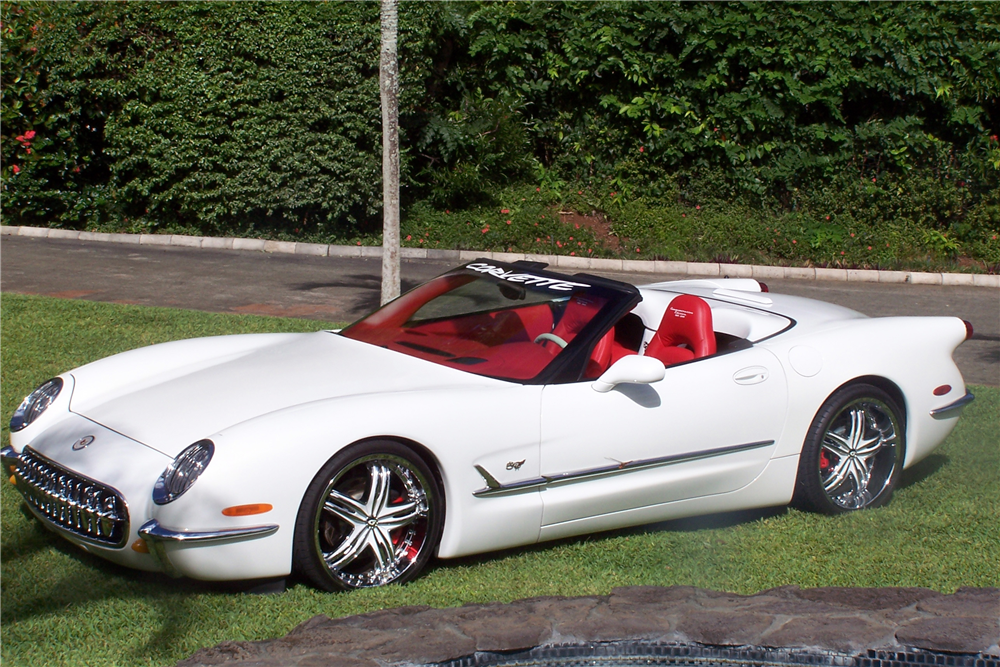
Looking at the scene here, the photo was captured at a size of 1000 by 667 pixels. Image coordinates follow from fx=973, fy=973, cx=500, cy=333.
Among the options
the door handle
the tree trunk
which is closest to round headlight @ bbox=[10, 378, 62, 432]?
the door handle

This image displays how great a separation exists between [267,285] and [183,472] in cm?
730

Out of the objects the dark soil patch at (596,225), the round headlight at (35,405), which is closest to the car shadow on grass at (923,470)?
the round headlight at (35,405)

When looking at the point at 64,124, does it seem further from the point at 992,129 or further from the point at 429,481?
the point at 992,129

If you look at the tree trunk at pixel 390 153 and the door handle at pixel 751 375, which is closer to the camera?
the door handle at pixel 751 375

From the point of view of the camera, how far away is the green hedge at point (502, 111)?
13305 mm

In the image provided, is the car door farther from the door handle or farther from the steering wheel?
the steering wheel

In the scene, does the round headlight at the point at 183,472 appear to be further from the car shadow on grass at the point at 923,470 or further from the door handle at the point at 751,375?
the car shadow on grass at the point at 923,470

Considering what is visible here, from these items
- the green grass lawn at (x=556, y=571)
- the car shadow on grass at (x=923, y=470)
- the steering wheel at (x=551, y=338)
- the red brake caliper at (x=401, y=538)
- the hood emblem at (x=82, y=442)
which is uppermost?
the steering wheel at (x=551, y=338)

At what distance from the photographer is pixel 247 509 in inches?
136

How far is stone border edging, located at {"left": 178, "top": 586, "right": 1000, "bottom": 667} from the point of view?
2.91 m

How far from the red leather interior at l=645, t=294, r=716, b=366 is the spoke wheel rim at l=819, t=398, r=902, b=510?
2.41ft

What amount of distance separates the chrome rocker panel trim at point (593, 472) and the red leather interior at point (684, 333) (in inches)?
19.4

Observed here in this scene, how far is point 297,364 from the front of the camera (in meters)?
4.44

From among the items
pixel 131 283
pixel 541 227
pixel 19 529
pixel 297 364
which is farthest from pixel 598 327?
pixel 541 227
